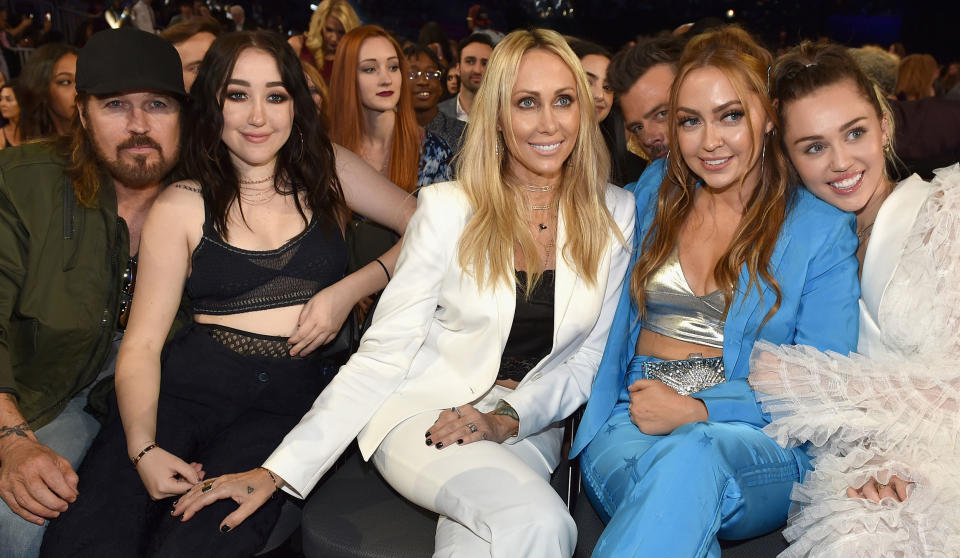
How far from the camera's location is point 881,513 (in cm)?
179

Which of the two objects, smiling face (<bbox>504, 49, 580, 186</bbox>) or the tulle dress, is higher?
smiling face (<bbox>504, 49, 580, 186</bbox>)

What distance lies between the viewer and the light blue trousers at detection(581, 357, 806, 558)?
181 centimetres

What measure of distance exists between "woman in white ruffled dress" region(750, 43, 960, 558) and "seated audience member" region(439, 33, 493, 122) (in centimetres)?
274

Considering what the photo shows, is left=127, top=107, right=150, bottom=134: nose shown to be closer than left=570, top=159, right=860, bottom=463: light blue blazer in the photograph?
No

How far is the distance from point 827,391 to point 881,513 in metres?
0.31

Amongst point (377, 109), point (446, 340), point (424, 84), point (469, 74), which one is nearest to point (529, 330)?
point (446, 340)

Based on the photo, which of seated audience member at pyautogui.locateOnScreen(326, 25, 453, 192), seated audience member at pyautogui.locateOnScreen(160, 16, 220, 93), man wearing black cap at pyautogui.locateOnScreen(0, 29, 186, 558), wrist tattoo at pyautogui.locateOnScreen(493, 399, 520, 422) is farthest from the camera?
seated audience member at pyautogui.locateOnScreen(326, 25, 453, 192)

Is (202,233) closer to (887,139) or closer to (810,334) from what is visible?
A: (810,334)

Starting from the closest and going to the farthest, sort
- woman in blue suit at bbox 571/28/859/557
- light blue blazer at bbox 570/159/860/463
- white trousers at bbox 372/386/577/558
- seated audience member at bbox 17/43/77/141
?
white trousers at bbox 372/386/577/558 → woman in blue suit at bbox 571/28/859/557 → light blue blazer at bbox 570/159/860/463 → seated audience member at bbox 17/43/77/141

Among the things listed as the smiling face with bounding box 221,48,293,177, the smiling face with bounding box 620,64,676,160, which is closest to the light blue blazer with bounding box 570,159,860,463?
the smiling face with bounding box 620,64,676,160

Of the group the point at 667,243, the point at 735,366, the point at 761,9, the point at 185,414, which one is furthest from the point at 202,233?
the point at 761,9

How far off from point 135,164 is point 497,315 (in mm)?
1259

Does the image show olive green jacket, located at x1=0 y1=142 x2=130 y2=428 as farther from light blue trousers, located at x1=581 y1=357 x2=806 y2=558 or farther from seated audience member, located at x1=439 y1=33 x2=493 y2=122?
seated audience member, located at x1=439 y1=33 x2=493 y2=122

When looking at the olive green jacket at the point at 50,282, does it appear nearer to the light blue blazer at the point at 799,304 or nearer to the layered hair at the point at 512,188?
the layered hair at the point at 512,188
